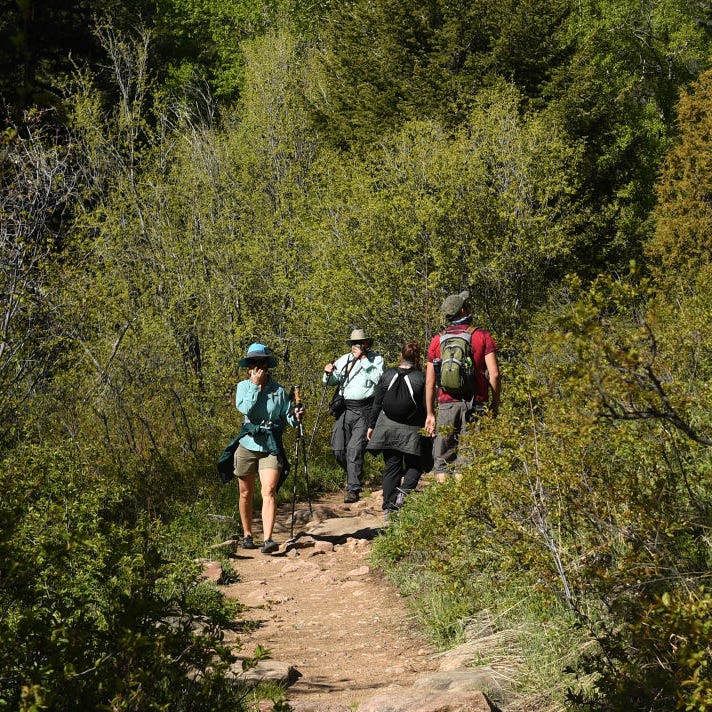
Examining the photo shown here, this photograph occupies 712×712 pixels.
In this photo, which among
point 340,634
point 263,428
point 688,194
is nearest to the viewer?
point 340,634

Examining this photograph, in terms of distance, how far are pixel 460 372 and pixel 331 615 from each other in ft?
7.07

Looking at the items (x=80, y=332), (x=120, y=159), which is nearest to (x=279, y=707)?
(x=80, y=332)

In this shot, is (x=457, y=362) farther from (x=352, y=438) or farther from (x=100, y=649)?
(x=100, y=649)

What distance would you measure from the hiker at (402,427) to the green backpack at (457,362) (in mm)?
1156

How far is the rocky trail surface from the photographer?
168 inches

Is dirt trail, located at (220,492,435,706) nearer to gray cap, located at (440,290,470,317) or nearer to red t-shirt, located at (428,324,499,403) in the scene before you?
red t-shirt, located at (428,324,499,403)

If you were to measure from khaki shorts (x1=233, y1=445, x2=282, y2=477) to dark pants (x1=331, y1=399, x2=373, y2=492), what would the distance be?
2144mm

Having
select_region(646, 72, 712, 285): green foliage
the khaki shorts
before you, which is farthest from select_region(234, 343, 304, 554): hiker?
select_region(646, 72, 712, 285): green foliage

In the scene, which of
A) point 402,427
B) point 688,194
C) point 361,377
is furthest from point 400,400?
point 688,194

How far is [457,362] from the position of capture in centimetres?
731

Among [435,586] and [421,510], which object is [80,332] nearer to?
[421,510]

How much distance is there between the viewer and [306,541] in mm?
9047

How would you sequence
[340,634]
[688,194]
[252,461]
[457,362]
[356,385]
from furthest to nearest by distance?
[688,194] → [356,385] → [252,461] → [457,362] → [340,634]

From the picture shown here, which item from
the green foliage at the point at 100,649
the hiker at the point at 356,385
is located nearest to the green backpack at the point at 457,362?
the hiker at the point at 356,385
